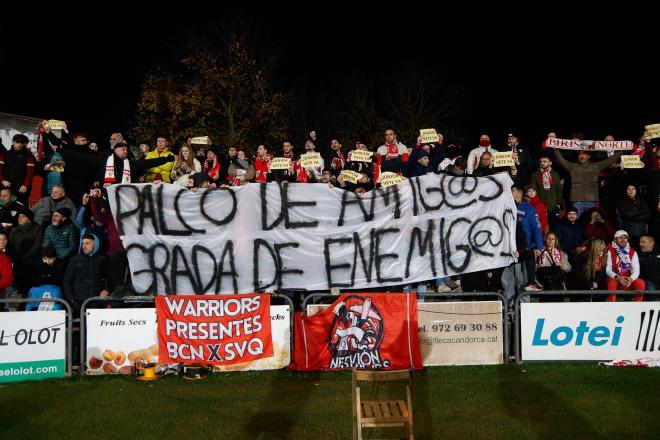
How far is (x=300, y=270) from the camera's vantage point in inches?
538

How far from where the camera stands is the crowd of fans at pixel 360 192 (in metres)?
13.7

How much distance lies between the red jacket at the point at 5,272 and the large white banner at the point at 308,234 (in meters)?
1.86

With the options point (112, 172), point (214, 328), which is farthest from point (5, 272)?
point (214, 328)

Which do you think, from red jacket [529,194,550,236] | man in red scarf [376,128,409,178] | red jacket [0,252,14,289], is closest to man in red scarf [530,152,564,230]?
red jacket [529,194,550,236]

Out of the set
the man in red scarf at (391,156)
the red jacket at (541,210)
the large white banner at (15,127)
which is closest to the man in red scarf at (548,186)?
the red jacket at (541,210)

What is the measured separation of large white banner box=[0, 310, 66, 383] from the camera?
476 inches

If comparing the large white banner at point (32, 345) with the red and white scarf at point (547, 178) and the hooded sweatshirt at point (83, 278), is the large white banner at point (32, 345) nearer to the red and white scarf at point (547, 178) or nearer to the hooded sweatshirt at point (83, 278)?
the hooded sweatshirt at point (83, 278)

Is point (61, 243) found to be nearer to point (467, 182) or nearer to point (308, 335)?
point (308, 335)

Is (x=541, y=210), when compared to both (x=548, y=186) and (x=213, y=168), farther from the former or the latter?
(x=213, y=168)

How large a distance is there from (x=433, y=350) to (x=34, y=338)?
20.2 ft

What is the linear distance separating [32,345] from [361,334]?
5.01m

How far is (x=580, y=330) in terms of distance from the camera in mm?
12883

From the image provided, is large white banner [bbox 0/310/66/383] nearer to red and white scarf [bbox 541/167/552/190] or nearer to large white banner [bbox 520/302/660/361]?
large white banner [bbox 520/302/660/361]

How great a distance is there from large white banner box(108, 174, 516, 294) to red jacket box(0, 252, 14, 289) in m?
1.86
